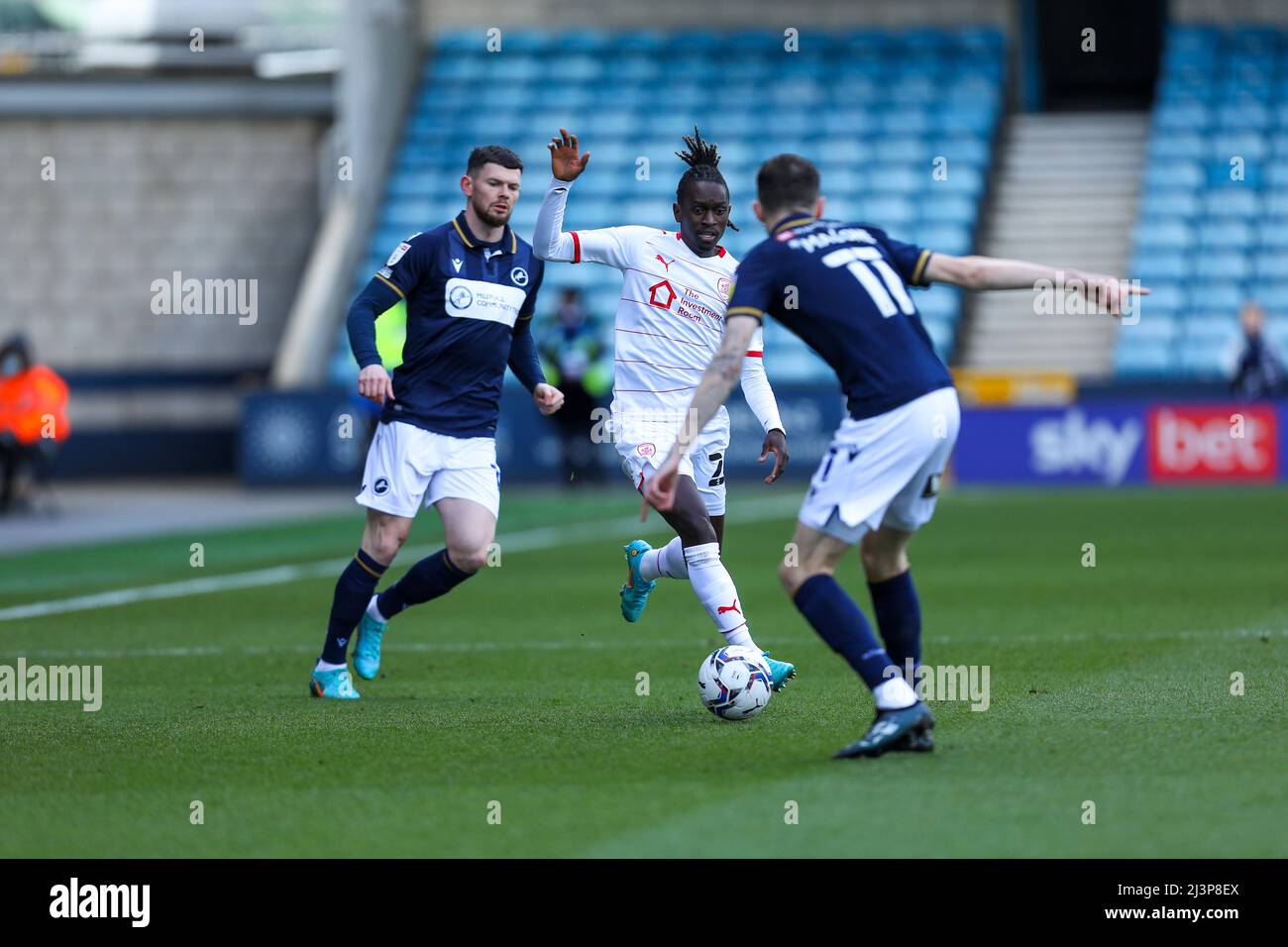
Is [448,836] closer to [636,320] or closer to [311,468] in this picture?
[636,320]

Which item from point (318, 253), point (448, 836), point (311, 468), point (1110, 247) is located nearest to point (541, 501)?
point (311, 468)

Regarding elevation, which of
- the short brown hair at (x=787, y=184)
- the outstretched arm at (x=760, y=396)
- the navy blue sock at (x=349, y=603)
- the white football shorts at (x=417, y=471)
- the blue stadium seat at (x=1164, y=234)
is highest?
the blue stadium seat at (x=1164, y=234)

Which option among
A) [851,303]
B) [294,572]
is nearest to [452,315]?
[851,303]

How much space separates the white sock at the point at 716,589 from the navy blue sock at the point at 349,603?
1.47m

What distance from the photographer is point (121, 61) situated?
1211 inches

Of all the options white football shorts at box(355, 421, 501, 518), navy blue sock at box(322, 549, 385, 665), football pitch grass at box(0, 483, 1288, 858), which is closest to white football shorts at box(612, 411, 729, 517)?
white football shorts at box(355, 421, 501, 518)

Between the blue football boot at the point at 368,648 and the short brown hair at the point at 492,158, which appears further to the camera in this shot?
the blue football boot at the point at 368,648

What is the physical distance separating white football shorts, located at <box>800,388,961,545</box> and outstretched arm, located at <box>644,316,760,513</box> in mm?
423

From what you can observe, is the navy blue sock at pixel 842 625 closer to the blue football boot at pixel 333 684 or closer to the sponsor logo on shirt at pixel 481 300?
the sponsor logo on shirt at pixel 481 300

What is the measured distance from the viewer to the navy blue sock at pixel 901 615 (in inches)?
269

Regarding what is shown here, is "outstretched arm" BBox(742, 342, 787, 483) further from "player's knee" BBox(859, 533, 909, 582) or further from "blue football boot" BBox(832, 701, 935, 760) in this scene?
"blue football boot" BBox(832, 701, 935, 760)

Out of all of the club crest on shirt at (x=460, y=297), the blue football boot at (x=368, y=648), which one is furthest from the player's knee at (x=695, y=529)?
the blue football boot at (x=368, y=648)

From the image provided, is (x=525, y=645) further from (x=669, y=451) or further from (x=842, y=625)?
(x=842, y=625)

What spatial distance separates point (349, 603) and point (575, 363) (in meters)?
16.3
